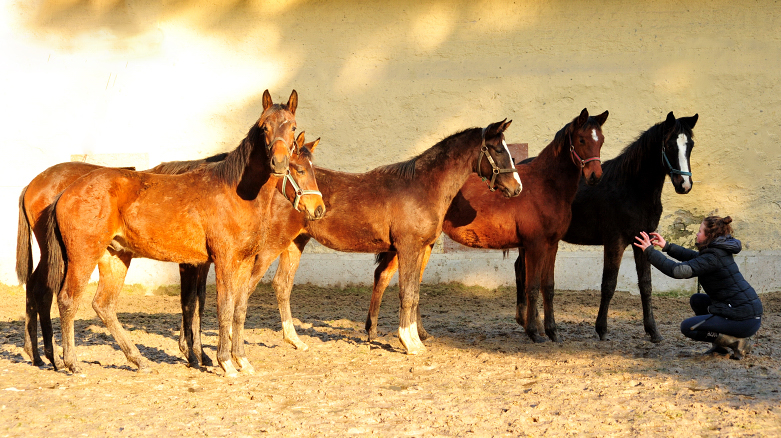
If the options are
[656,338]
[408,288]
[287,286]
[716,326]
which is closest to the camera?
[716,326]

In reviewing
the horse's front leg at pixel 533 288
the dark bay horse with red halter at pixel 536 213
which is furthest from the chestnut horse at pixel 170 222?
the horse's front leg at pixel 533 288

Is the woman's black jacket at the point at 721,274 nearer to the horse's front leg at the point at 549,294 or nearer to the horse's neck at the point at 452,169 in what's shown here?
the horse's front leg at the point at 549,294

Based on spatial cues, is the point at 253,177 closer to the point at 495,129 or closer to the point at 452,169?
the point at 452,169

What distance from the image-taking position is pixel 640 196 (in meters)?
6.66

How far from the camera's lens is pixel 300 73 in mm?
10109

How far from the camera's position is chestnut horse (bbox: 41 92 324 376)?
482 centimetres

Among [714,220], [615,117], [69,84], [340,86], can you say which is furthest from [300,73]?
[714,220]

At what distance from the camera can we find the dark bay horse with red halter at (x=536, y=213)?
6.52 m

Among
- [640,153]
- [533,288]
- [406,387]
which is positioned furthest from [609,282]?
[406,387]

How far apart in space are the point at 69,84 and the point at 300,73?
3.63 meters

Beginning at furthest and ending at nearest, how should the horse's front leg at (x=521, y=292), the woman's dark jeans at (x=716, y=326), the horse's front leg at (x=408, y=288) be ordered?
1. the horse's front leg at (x=521, y=292)
2. the horse's front leg at (x=408, y=288)
3. the woman's dark jeans at (x=716, y=326)

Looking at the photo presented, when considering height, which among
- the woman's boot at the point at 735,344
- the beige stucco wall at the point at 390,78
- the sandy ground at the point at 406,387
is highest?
the beige stucco wall at the point at 390,78

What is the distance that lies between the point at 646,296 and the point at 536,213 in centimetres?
139

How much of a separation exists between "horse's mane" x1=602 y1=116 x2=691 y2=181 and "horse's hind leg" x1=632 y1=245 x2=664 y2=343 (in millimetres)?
819
